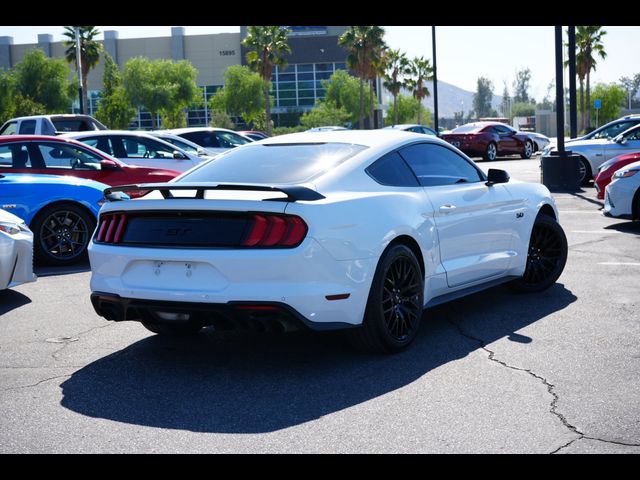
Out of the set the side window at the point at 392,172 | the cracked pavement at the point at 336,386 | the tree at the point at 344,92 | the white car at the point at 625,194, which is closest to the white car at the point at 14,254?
the cracked pavement at the point at 336,386

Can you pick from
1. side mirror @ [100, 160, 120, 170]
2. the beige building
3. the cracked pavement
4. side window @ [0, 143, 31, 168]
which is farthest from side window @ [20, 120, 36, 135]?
the beige building

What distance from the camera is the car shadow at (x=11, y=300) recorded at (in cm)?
826

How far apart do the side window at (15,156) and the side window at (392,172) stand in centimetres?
680

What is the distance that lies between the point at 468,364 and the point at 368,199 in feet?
4.18

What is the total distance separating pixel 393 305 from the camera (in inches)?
241

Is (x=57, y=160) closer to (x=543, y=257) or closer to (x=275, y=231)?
(x=543, y=257)

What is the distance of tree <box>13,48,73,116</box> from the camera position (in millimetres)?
76562

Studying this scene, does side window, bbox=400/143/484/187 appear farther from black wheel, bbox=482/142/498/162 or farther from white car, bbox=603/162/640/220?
black wheel, bbox=482/142/498/162

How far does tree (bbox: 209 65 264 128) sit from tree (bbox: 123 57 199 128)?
10.5 ft
